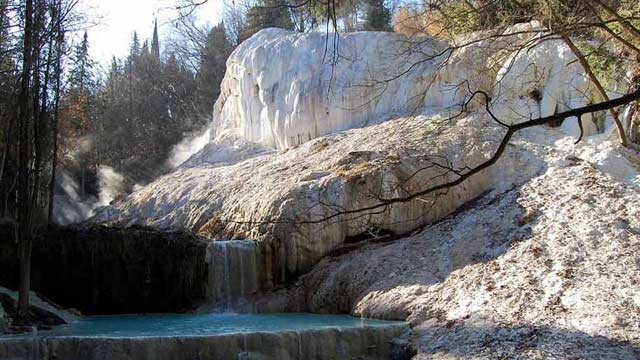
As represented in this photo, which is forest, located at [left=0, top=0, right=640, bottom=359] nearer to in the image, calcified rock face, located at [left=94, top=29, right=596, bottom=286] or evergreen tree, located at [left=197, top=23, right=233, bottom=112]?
calcified rock face, located at [left=94, top=29, right=596, bottom=286]

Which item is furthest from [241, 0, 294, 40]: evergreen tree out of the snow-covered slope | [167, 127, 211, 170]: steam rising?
[167, 127, 211, 170]: steam rising

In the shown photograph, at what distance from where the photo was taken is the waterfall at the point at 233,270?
1388cm

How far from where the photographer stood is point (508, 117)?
1600cm

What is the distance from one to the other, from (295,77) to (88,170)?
55.1 ft

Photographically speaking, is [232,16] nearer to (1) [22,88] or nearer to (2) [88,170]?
(2) [88,170]

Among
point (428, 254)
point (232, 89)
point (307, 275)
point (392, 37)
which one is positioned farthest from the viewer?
point (232, 89)

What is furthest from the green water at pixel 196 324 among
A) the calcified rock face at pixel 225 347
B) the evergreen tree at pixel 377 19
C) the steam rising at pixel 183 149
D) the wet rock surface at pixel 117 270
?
the steam rising at pixel 183 149

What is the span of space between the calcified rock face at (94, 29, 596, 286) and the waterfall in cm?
18

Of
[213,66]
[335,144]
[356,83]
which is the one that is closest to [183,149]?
[213,66]

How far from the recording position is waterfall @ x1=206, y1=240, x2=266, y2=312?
13875mm

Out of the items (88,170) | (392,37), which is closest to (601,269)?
(392,37)

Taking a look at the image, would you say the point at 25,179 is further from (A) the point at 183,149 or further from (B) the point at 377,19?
(A) the point at 183,149

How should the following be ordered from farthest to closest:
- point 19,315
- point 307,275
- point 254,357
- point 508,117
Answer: point 508,117
point 307,275
point 19,315
point 254,357

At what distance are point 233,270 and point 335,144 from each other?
5.26 m
